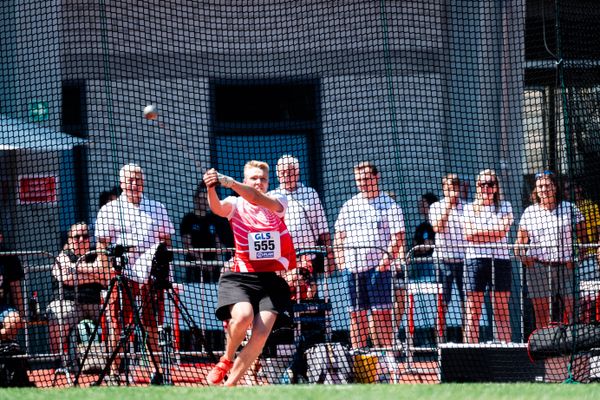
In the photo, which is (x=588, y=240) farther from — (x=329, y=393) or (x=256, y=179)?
(x=329, y=393)

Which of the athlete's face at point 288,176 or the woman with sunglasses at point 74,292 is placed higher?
the athlete's face at point 288,176

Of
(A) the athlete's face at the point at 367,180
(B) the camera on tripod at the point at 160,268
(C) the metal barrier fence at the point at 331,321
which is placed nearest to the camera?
(B) the camera on tripod at the point at 160,268

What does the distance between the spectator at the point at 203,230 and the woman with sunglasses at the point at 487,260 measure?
7.61 feet

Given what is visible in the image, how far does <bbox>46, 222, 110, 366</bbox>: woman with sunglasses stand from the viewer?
10562mm

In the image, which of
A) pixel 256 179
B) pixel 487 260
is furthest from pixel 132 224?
pixel 487 260

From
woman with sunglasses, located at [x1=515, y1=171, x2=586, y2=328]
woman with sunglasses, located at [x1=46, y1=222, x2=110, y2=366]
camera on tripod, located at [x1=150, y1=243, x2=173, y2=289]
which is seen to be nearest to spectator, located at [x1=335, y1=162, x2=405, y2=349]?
woman with sunglasses, located at [x1=515, y1=171, x2=586, y2=328]

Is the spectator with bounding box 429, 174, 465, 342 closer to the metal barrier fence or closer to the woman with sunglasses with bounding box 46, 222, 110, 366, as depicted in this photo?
the metal barrier fence

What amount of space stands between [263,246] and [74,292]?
9.48 ft

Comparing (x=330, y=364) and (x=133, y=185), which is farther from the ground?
(x=133, y=185)

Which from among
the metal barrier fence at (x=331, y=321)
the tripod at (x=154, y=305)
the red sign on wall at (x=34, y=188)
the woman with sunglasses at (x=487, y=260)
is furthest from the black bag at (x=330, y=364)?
the red sign on wall at (x=34, y=188)

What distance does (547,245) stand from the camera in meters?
10.5

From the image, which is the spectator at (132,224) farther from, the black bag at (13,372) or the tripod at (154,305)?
the black bag at (13,372)

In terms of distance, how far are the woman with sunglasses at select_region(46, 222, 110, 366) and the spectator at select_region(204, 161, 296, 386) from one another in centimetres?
247

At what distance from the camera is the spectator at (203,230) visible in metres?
11.4
